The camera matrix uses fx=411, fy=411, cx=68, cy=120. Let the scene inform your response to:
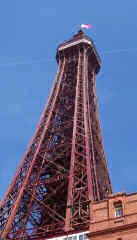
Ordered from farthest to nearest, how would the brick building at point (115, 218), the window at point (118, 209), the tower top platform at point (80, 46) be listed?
1. the tower top platform at point (80, 46)
2. the window at point (118, 209)
3. the brick building at point (115, 218)

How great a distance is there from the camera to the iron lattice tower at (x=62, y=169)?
3297 cm

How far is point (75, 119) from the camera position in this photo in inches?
1850

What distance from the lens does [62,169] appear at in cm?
4078

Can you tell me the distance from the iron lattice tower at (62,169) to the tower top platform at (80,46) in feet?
5.93

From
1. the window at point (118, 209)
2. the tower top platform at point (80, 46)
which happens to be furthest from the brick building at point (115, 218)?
the tower top platform at point (80, 46)

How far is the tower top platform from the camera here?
61312 mm

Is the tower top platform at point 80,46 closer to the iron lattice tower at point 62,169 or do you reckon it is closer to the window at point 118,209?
the iron lattice tower at point 62,169

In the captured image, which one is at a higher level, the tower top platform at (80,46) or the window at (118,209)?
the tower top platform at (80,46)

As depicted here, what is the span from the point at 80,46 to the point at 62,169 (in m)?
26.1

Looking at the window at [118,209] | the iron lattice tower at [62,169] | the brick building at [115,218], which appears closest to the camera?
the brick building at [115,218]

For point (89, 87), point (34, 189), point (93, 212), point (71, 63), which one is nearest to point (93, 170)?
point (34, 189)

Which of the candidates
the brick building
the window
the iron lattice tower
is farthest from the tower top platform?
the window

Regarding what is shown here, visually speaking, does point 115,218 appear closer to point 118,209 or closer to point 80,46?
point 118,209

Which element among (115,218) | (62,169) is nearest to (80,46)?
(62,169)
